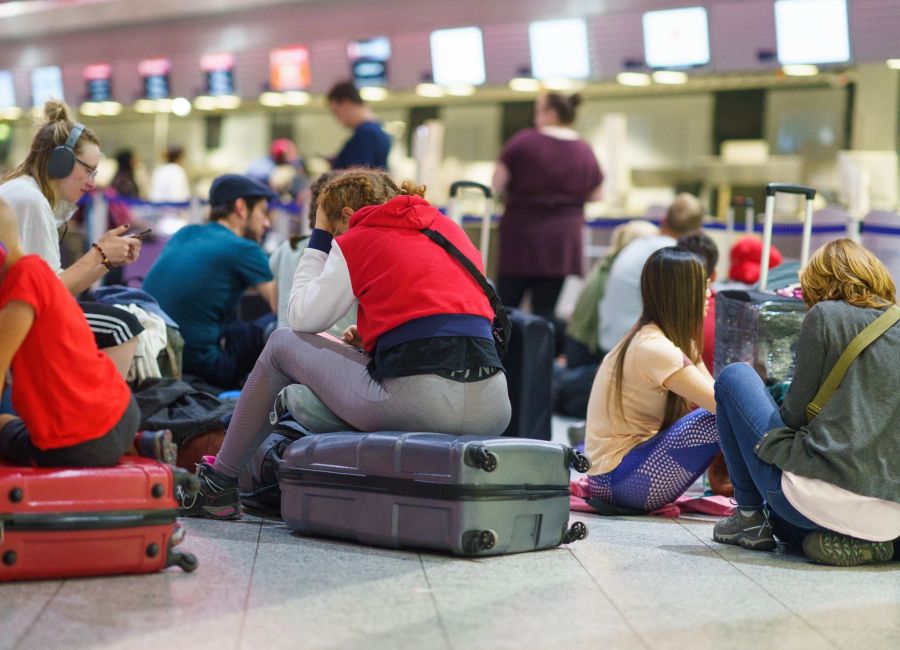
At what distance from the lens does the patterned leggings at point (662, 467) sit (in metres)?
4.30

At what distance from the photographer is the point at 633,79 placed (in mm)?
12375

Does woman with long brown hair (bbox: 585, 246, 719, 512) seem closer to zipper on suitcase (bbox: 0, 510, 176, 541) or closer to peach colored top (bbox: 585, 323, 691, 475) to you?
peach colored top (bbox: 585, 323, 691, 475)

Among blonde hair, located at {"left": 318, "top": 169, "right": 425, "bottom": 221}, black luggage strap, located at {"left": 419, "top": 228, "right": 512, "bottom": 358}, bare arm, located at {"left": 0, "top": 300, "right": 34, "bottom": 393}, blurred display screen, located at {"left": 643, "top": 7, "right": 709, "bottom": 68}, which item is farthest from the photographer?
blurred display screen, located at {"left": 643, "top": 7, "right": 709, "bottom": 68}

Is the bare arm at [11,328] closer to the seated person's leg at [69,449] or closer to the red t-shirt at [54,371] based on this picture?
the red t-shirt at [54,371]

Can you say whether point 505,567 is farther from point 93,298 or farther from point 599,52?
point 599,52

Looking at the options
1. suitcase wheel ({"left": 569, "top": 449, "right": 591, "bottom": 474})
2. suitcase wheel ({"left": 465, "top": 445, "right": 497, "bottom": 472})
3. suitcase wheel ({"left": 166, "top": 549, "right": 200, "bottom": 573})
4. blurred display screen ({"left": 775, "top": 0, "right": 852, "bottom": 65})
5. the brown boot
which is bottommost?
the brown boot

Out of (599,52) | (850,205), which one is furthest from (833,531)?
(599,52)

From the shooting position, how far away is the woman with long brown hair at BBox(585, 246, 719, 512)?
14.1 feet

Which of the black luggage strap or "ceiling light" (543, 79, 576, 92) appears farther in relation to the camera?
"ceiling light" (543, 79, 576, 92)

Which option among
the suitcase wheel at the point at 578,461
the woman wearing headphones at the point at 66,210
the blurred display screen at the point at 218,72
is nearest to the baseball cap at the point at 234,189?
the woman wearing headphones at the point at 66,210

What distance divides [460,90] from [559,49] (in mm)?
1782

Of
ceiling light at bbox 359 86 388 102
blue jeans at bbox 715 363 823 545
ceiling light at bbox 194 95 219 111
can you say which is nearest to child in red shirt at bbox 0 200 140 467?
blue jeans at bbox 715 363 823 545

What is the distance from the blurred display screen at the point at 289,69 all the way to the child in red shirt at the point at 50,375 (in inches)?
441

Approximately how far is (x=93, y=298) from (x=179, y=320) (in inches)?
18.7
